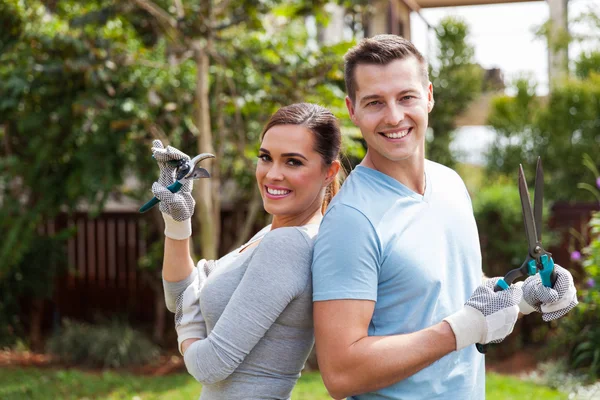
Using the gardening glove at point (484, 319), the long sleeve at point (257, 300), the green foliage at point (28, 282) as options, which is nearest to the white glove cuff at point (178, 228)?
the long sleeve at point (257, 300)

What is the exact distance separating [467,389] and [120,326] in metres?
6.86

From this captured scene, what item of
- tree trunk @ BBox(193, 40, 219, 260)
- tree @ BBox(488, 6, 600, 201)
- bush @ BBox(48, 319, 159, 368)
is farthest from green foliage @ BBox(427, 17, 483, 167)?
bush @ BBox(48, 319, 159, 368)

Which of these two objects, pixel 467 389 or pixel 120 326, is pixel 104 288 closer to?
pixel 120 326

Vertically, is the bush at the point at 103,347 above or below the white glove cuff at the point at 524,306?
below

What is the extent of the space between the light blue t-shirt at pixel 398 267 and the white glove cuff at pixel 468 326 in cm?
12

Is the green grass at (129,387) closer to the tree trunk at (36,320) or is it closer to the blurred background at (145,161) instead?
the blurred background at (145,161)

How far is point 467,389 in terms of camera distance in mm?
1948

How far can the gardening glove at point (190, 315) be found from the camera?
212 cm

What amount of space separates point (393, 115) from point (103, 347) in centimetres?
633

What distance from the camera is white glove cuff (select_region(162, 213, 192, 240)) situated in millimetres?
2229

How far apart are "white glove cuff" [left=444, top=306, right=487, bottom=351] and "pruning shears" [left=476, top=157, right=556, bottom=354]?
10 cm

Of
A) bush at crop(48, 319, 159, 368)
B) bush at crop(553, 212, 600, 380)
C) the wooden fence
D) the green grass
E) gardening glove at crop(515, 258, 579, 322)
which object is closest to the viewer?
gardening glove at crop(515, 258, 579, 322)

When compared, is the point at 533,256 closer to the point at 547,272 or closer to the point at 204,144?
the point at 547,272

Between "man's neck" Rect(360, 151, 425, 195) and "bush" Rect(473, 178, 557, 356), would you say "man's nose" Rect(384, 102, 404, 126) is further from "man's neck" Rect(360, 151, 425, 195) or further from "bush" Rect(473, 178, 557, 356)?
"bush" Rect(473, 178, 557, 356)
